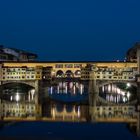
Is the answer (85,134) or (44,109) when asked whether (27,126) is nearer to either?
(85,134)

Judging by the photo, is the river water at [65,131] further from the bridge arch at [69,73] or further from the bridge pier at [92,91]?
the bridge arch at [69,73]

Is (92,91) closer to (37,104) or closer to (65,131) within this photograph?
(37,104)

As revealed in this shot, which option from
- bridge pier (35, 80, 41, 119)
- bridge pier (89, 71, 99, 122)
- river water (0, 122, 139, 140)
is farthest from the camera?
bridge pier (89, 71, 99, 122)

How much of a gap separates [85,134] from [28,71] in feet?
91.4

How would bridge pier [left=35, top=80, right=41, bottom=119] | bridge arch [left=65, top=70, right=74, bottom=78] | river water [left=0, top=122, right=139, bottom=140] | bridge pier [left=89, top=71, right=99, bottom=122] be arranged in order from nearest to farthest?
river water [left=0, top=122, right=139, bottom=140] → bridge pier [left=35, top=80, right=41, bottom=119] → bridge pier [left=89, top=71, right=99, bottom=122] → bridge arch [left=65, top=70, right=74, bottom=78]

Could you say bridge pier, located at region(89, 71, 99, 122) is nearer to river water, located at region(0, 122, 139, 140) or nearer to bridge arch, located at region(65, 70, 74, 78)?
bridge arch, located at region(65, 70, 74, 78)

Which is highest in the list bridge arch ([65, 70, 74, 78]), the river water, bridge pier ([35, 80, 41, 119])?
bridge arch ([65, 70, 74, 78])

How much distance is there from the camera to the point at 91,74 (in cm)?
5044

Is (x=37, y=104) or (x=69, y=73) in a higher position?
(x=69, y=73)

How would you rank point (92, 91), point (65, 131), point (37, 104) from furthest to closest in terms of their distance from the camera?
point (92, 91) < point (37, 104) < point (65, 131)

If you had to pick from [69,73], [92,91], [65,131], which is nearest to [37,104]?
[92,91]

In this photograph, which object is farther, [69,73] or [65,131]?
[69,73]

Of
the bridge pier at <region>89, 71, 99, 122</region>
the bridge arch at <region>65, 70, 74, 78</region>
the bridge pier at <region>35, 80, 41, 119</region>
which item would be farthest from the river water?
the bridge arch at <region>65, 70, 74, 78</region>

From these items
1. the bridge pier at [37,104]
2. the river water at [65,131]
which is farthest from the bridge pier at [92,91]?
the river water at [65,131]
